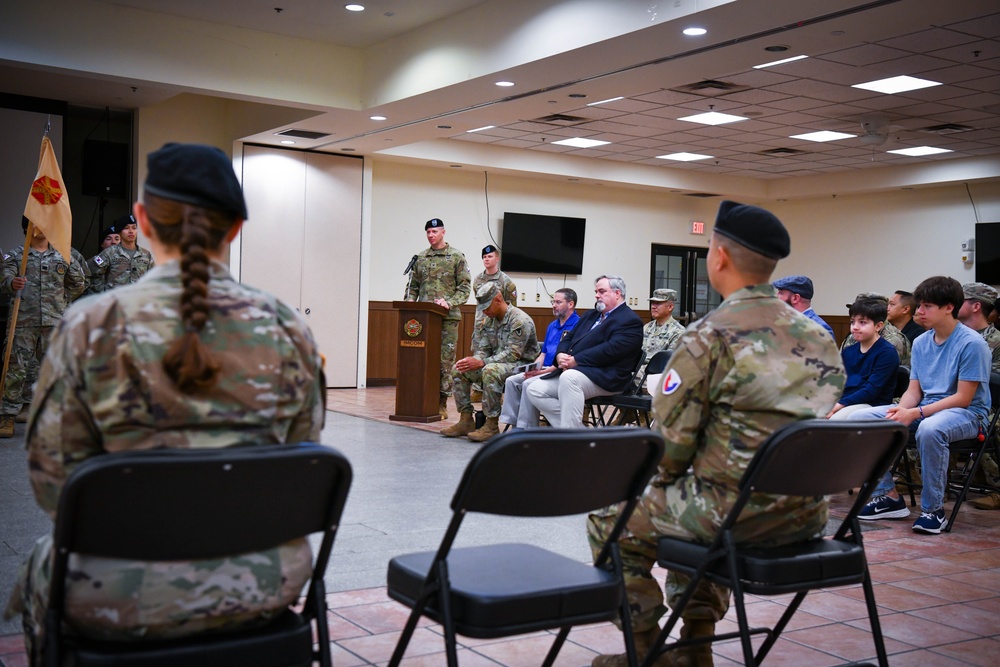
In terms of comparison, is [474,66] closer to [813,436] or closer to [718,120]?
[718,120]

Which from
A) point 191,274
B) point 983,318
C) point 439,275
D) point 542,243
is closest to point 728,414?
point 191,274

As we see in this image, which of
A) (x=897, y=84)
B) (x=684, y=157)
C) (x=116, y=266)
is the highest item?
(x=897, y=84)

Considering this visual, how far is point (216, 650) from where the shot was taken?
1.63 meters

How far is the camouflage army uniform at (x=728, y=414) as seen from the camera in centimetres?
241

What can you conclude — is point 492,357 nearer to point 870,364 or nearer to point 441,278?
point 441,278

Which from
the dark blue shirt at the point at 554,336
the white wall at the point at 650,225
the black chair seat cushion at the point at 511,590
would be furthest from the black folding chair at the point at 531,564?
the white wall at the point at 650,225

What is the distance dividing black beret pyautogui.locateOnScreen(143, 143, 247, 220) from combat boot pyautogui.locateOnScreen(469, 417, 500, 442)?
6067mm

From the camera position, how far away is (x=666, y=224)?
53.3ft

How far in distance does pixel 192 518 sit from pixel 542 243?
13.2 meters

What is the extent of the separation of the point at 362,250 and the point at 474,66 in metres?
4.83

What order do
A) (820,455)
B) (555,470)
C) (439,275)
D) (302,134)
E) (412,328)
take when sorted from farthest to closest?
(302,134)
(439,275)
(412,328)
(820,455)
(555,470)

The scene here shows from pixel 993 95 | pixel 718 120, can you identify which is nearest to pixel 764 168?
pixel 718 120

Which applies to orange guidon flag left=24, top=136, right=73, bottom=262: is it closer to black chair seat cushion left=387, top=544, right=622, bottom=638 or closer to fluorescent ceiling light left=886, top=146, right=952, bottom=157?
black chair seat cushion left=387, top=544, right=622, bottom=638

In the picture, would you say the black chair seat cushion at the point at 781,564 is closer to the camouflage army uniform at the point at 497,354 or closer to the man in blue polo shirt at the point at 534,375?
the man in blue polo shirt at the point at 534,375
